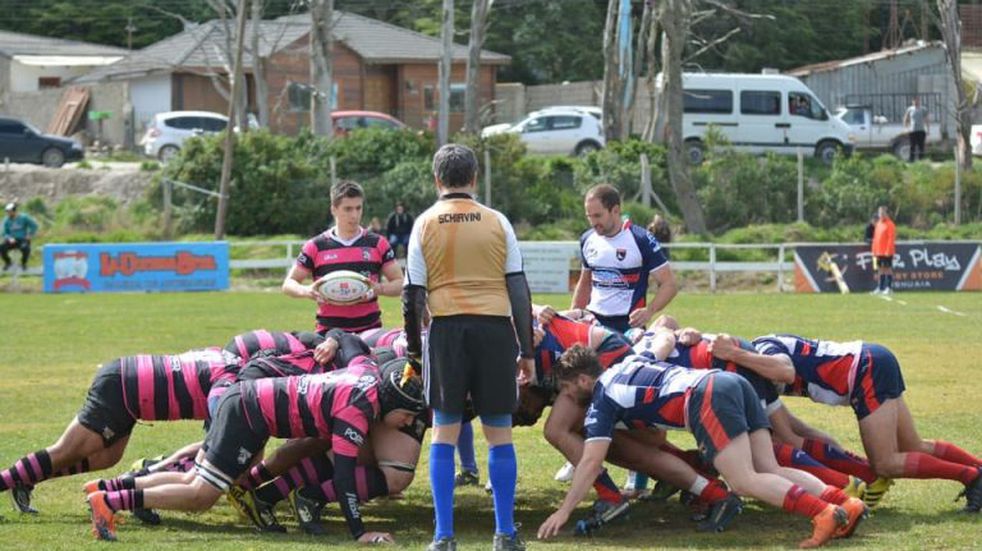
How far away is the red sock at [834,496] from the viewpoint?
8.49 meters

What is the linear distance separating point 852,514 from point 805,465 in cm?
88

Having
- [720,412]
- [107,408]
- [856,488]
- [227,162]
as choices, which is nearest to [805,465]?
[856,488]

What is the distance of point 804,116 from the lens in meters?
44.8

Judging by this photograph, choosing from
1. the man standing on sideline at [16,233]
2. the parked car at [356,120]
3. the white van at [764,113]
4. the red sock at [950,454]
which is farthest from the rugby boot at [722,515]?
the parked car at [356,120]

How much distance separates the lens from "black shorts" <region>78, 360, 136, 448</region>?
9.50 m

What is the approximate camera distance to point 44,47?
6369cm

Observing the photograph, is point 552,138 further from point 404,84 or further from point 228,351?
point 228,351

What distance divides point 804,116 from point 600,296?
114 feet

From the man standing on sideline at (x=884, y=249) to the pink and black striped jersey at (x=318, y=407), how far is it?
2154 centimetres

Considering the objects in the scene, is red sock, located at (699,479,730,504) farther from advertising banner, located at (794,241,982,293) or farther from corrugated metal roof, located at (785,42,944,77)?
corrugated metal roof, located at (785,42,944,77)

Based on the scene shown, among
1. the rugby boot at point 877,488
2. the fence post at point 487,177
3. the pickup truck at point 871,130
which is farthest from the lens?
the pickup truck at point 871,130

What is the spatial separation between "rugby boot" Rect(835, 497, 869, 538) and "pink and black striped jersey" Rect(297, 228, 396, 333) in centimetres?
378

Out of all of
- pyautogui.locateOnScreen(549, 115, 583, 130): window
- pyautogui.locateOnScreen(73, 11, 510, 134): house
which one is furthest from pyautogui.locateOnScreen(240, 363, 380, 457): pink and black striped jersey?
pyautogui.locateOnScreen(73, 11, 510, 134): house

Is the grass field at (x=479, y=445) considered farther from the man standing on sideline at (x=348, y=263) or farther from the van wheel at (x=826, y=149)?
the van wheel at (x=826, y=149)
